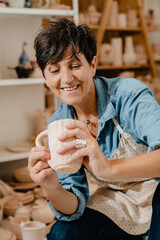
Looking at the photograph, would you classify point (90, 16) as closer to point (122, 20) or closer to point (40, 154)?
point (122, 20)

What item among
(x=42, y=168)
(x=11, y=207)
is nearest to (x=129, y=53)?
(x=11, y=207)

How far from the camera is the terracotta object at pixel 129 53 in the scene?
429 centimetres

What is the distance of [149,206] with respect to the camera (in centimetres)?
150

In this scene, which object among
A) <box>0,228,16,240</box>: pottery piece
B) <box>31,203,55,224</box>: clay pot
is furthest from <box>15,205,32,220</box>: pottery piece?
<box>0,228,16,240</box>: pottery piece

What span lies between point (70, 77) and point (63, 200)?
1.63 feet

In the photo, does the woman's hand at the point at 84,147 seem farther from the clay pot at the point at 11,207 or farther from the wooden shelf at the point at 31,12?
the wooden shelf at the point at 31,12

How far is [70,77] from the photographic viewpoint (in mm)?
1247

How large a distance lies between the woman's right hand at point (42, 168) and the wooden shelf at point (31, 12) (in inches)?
65.4

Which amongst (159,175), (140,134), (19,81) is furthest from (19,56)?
(159,175)

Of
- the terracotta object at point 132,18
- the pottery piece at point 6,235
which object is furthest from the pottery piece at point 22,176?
the terracotta object at point 132,18

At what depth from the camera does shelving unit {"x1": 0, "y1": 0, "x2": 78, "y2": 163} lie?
271 cm

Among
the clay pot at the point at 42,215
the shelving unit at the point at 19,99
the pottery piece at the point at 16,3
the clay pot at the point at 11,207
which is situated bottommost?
the clay pot at the point at 11,207

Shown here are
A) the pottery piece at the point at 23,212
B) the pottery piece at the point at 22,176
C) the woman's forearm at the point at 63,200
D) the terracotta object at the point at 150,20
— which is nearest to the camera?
the woman's forearm at the point at 63,200

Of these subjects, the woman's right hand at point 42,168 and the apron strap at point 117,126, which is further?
the apron strap at point 117,126
